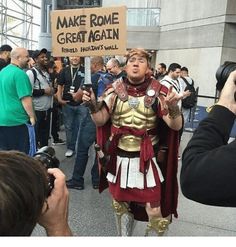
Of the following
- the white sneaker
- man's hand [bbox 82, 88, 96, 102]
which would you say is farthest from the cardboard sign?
the white sneaker

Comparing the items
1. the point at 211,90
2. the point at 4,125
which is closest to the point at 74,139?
the point at 4,125

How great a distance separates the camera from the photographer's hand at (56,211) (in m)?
1.13

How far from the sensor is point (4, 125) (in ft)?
13.2

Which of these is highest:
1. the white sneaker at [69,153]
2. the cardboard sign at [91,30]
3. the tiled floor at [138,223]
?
the cardboard sign at [91,30]

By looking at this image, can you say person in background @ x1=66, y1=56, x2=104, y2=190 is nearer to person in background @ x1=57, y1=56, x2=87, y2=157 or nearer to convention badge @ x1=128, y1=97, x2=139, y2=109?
person in background @ x1=57, y1=56, x2=87, y2=157

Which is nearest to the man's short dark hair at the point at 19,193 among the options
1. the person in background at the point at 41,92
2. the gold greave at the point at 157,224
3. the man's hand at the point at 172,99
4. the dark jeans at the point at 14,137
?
the man's hand at the point at 172,99

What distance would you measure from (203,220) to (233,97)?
9.24 ft

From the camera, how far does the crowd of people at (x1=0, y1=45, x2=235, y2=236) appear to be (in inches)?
37.5

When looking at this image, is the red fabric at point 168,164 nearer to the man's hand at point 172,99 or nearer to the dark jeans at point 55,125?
the man's hand at point 172,99

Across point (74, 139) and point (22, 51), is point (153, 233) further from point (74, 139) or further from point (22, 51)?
point (74, 139)

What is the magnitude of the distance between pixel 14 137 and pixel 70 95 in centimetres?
164

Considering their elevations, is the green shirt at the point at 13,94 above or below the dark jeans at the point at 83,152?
above

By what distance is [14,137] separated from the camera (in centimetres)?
411

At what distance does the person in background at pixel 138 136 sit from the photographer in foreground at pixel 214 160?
147 centimetres
